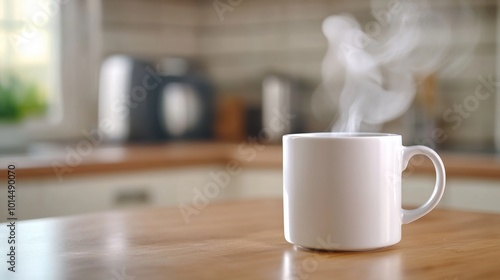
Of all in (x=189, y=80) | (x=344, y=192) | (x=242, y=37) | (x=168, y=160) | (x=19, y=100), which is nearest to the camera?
(x=344, y=192)

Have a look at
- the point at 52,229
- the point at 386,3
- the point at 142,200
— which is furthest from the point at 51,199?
the point at 386,3

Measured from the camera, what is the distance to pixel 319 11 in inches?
113

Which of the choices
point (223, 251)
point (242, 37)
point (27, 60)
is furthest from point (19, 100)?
point (223, 251)

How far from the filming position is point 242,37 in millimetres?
3084

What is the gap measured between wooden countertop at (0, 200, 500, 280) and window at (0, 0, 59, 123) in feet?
5.46

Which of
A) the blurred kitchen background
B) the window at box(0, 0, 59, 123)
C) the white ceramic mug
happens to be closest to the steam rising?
the blurred kitchen background

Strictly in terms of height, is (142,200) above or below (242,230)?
below

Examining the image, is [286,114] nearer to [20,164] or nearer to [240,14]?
[240,14]

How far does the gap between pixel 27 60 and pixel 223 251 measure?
205cm

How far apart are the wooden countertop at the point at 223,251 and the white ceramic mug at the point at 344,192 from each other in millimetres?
19

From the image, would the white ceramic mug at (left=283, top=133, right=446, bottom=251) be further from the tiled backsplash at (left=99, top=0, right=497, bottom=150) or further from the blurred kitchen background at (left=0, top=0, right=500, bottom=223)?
the tiled backsplash at (left=99, top=0, right=497, bottom=150)

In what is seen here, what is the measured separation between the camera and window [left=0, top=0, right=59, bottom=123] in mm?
2662

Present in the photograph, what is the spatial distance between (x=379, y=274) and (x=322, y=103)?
7.06 feet

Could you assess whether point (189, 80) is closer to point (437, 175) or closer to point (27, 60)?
point (27, 60)
